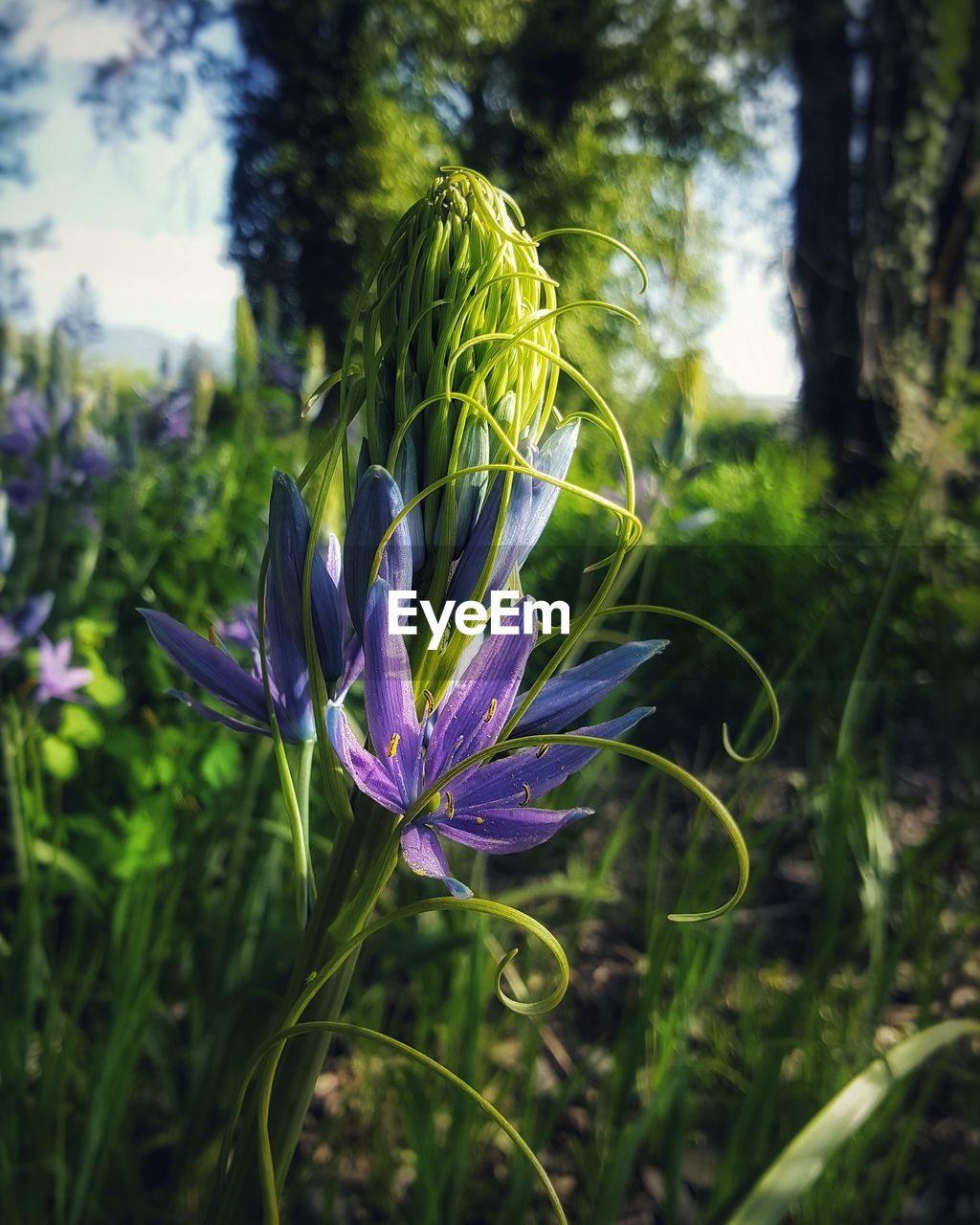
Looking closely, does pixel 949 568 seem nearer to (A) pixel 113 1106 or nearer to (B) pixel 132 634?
(B) pixel 132 634

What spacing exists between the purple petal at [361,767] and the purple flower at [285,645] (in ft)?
0.10

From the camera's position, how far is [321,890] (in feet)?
1.05

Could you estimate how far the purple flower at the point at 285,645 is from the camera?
30cm

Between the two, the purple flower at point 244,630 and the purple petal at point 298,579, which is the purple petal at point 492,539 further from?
the purple flower at point 244,630

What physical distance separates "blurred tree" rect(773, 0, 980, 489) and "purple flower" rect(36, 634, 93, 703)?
121 inches

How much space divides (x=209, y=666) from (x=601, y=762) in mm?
713

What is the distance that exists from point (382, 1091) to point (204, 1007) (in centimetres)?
24

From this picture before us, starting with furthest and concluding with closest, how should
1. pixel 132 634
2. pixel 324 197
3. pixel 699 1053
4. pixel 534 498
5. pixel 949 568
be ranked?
pixel 324 197, pixel 949 568, pixel 132 634, pixel 699 1053, pixel 534 498

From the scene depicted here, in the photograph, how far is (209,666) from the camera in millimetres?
313

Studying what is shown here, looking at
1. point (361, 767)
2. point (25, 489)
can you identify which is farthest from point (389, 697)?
point (25, 489)

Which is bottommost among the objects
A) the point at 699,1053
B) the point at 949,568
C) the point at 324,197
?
the point at 699,1053

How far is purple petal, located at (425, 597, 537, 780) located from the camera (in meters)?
0.29

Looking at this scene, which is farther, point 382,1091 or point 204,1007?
point 382,1091

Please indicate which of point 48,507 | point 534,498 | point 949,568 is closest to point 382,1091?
point 534,498
